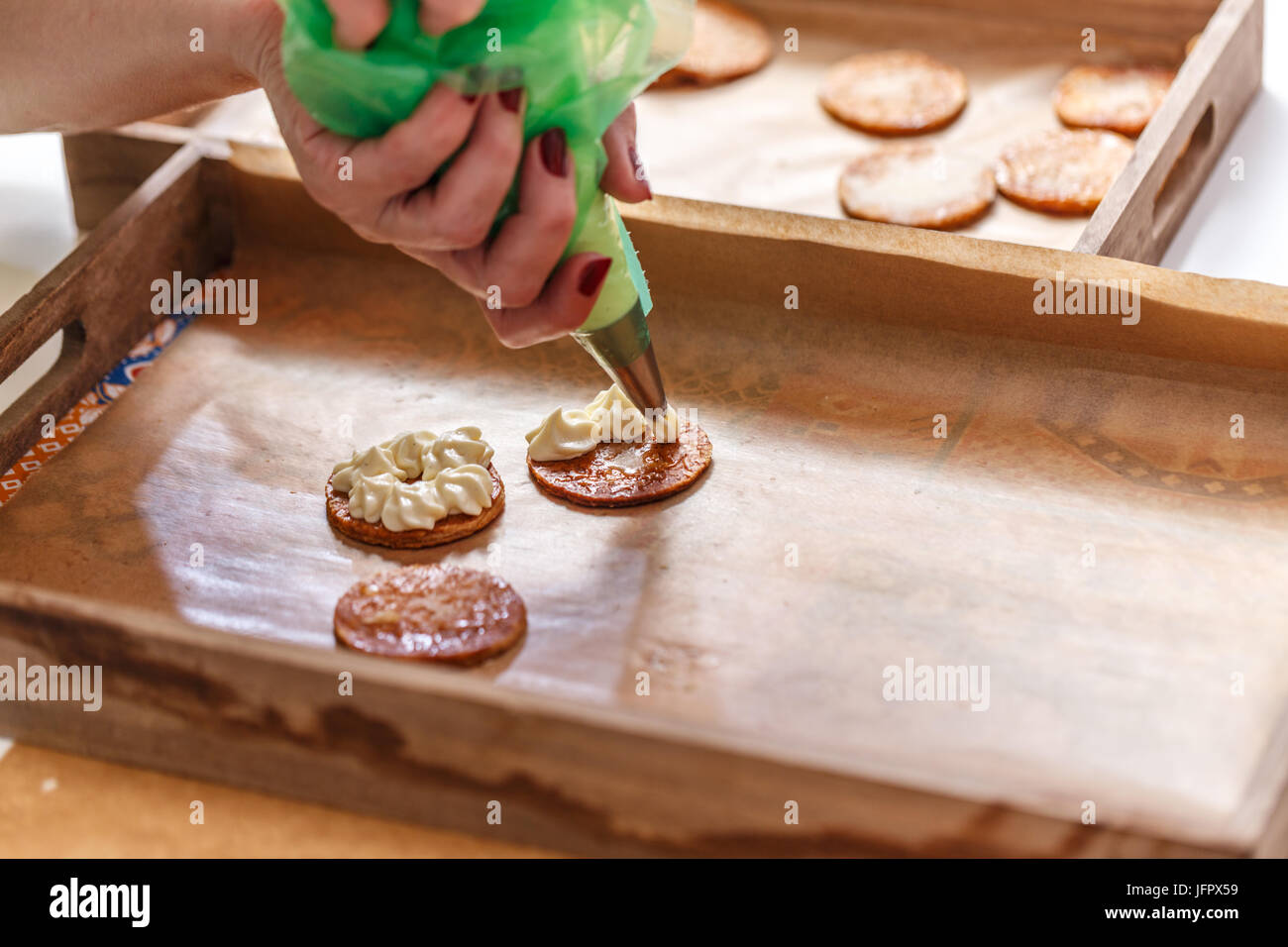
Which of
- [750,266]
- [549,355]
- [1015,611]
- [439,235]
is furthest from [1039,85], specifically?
[439,235]

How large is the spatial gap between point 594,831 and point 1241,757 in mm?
572

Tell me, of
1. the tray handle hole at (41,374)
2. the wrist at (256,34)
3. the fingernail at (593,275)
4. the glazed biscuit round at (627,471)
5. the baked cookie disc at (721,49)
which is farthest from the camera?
the baked cookie disc at (721,49)

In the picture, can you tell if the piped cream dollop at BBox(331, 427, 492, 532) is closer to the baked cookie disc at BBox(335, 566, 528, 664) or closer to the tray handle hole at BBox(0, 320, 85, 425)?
the baked cookie disc at BBox(335, 566, 528, 664)

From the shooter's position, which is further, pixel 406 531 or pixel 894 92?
pixel 894 92

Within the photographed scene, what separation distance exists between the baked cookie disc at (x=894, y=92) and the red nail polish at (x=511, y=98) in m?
1.25

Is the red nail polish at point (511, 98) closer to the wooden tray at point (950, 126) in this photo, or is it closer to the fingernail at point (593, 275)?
the fingernail at point (593, 275)

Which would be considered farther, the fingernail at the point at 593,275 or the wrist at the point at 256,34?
the wrist at the point at 256,34

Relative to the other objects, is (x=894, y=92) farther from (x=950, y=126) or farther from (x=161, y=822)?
(x=161, y=822)

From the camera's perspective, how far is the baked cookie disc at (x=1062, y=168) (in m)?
2.12

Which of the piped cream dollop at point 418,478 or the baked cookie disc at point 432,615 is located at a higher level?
the piped cream dollop at point 418,478

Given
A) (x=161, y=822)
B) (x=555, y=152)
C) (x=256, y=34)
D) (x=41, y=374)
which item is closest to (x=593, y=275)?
(x=555, y=152)

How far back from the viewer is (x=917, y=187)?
218 cm

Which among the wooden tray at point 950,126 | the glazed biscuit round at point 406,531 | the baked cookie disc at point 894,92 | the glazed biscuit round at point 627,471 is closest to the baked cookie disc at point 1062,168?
the wooden tray at point 950,126

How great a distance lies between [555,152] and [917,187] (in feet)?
3.45
